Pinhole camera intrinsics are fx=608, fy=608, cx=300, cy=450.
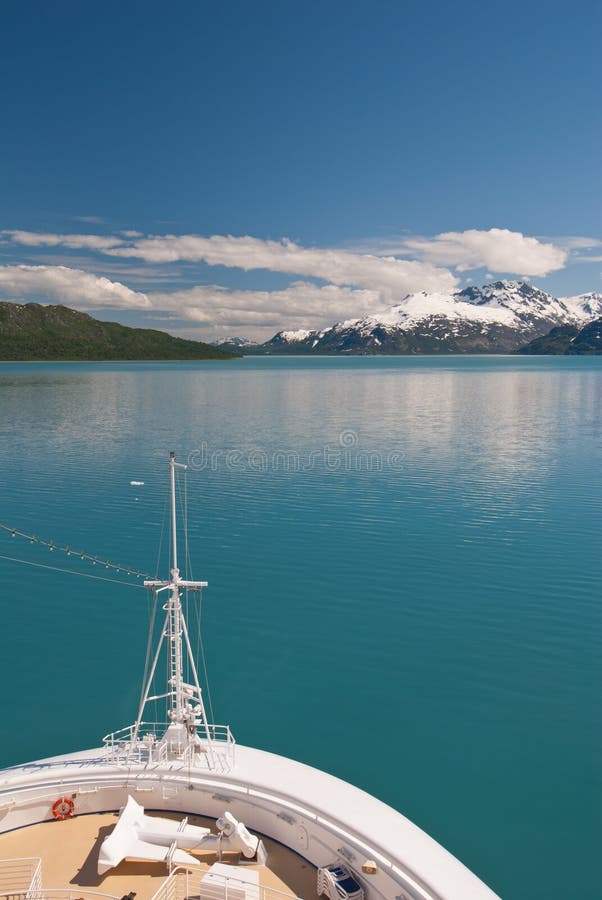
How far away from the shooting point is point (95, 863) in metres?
17.9

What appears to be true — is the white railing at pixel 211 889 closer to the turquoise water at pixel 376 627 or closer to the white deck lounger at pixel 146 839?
the white deck lounger at pixel 146 839

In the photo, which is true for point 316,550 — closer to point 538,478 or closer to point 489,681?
point 489,681

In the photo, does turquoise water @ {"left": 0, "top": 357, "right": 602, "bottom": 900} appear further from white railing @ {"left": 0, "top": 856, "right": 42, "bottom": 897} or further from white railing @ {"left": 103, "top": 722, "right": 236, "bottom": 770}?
white railing @ {"left": 0, "top": 856, "right": 42, "bottom": 897}

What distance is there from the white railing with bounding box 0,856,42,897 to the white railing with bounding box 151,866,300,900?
319cm

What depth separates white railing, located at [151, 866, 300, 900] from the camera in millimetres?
16156

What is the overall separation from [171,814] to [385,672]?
15363 mm

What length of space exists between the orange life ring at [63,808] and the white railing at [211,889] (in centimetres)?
447

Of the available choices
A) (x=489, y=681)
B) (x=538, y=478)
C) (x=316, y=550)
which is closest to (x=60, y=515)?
(x=316, y=550)

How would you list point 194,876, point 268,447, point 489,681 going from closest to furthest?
point 194,876
point 489,681
point 268,447

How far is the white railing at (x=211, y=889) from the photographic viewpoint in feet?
53.0

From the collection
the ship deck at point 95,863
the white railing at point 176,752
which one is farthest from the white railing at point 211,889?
the white railing at point 176,752

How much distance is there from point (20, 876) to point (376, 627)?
23.8 meters

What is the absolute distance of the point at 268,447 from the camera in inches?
3760

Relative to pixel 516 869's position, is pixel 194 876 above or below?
above
